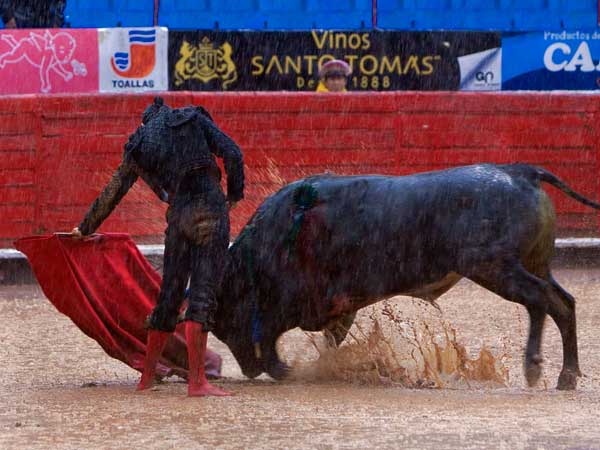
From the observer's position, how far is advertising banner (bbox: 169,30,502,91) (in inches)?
498

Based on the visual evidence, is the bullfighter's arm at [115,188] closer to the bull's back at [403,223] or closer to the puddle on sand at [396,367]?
the bull's back at [403,223]

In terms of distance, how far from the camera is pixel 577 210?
39.2 ft

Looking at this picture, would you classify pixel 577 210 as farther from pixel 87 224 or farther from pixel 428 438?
pixel 428 438

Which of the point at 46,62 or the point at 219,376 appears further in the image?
the point at 46,62

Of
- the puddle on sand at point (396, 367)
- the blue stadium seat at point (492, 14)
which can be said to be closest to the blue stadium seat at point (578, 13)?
the blue stadium seat at point (492, 14)

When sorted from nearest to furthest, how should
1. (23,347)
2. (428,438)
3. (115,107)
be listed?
(428,438) < (23,347) < (115,107)

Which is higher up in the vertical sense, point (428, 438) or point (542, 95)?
point (542, 95)

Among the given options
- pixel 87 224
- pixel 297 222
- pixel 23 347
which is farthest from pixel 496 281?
pixel 23 347

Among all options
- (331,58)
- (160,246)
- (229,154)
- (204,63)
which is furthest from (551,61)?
(229,154)

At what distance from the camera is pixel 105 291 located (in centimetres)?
664

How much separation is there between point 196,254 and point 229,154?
458 millimetres

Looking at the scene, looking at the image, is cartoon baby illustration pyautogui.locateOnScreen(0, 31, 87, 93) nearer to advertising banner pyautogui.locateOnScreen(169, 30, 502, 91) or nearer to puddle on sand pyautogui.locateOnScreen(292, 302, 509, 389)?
advertising banner pyautogui.locateOnScreen(169, 30, 502, 91)

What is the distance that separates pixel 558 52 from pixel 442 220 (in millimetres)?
6885

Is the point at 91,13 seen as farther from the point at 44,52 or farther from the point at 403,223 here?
the point at 403,223
